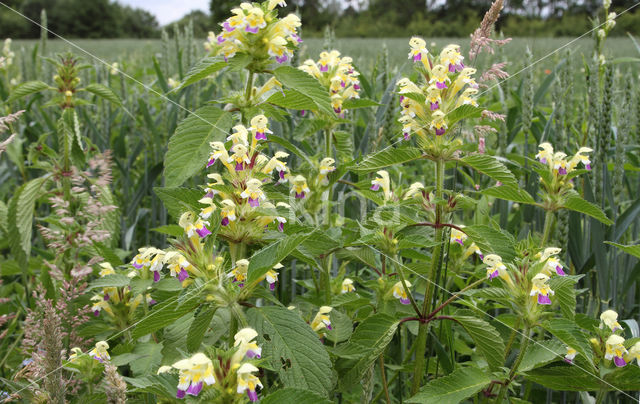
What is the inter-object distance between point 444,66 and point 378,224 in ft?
1.27

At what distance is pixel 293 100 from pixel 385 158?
24 cm

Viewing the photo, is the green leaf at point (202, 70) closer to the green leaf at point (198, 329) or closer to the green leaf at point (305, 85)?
the green leaf at point (305, 85)

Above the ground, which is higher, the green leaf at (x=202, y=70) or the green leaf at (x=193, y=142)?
the green leaf at (x=202, y=70)

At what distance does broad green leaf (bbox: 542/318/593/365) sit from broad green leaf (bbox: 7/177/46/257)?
4.75 feet

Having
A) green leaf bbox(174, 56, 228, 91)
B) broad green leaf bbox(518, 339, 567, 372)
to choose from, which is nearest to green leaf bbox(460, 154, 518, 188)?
broad green leaf bbox(518, 339, 567, 372)

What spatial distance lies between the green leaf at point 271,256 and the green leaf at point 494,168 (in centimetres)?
51

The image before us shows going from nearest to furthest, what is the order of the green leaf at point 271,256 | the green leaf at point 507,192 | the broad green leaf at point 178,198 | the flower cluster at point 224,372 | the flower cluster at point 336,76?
the flower cluster at point 224,372
the green leaf at point 271,256
the broad green leaf at point 178,198
the green leaf at point 507,192
the flower cluster at point 336,76

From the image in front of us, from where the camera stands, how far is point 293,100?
1.16 m

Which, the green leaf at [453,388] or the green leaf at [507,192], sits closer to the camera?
the green leaf at [453,388]

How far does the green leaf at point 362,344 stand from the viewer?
1071 mm

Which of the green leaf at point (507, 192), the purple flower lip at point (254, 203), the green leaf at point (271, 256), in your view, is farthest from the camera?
the green leaf at point (507, 192)

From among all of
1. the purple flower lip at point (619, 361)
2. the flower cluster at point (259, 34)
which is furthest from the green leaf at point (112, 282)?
the purple flower lip at point (619, 361)

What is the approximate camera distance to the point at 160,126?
2633 mm

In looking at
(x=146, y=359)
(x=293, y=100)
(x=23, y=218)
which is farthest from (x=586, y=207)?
(x=23, y=218)
